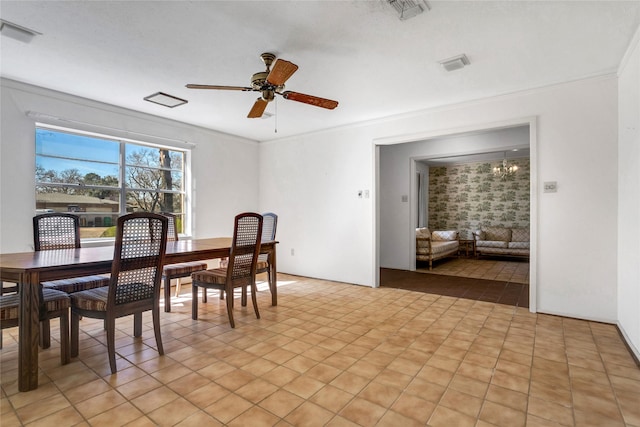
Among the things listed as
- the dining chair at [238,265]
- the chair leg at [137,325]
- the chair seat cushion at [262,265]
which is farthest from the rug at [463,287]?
the chair leg at [137,325]

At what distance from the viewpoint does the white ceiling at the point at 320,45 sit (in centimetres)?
208

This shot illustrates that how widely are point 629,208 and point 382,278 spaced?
10.6ft

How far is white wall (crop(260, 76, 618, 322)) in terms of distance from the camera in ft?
9.97

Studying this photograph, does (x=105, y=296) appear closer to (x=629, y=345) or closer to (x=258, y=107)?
(x=258, y=107)

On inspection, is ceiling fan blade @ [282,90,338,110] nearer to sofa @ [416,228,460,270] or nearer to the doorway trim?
the doorway trim

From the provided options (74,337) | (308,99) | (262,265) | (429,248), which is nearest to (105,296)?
(74,337)

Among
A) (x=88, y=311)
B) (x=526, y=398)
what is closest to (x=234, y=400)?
(x=88, y=311)

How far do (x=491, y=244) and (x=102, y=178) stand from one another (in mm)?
7648

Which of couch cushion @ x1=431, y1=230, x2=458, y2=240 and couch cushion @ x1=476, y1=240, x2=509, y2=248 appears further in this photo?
couch cushion @ x1=431, y1=230, x2=458, y2=240

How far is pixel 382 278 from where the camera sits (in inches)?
205

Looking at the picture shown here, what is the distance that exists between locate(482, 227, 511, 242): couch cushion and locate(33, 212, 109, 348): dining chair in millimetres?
7723

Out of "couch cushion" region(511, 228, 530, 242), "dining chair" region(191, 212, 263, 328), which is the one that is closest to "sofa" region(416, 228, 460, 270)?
"couch cushion" region(511, 228, 530, 242)

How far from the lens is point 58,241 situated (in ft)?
9.54

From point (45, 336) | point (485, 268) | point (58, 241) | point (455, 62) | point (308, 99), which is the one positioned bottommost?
point (485, 268)
